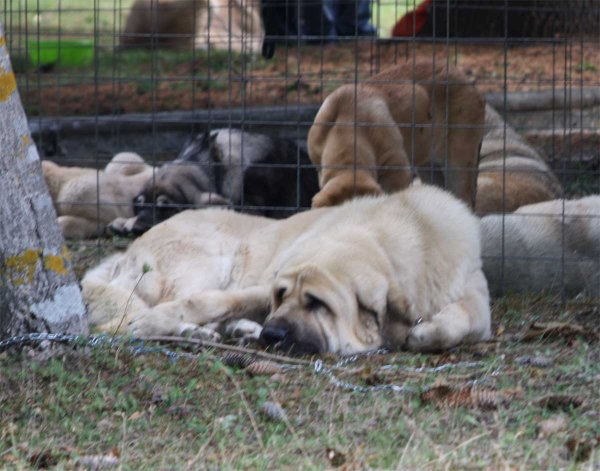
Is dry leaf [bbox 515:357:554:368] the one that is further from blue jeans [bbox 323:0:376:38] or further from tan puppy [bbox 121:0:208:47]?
tan puppy [bbox 121:0:208:47]

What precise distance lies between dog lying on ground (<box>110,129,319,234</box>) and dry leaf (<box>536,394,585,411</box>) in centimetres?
452

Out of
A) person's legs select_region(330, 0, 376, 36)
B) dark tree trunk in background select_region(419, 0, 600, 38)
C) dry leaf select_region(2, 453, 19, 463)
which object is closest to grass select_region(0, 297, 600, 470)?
dry leaf select_region(2, 453, 19, 463)

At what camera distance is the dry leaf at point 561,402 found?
3.31m

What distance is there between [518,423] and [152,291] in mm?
2372

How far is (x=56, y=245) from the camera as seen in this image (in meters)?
3.78

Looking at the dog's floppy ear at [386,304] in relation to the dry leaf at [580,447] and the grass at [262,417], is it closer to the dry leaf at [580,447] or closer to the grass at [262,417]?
the grass at [262,417]

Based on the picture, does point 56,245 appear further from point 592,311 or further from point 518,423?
point 592,311

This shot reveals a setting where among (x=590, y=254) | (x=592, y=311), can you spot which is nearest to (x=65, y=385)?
(x=592, y=311)

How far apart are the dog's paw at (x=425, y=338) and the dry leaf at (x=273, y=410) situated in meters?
1.06

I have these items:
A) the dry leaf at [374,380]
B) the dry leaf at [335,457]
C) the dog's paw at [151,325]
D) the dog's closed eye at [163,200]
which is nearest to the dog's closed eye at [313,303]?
the dry leaf at [374,380]

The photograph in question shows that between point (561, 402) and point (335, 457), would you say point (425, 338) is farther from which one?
point (335, 457)

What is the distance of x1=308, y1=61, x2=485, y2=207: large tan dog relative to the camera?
6.06 metres

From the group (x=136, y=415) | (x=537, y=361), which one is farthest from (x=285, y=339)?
(x=537, y=361)

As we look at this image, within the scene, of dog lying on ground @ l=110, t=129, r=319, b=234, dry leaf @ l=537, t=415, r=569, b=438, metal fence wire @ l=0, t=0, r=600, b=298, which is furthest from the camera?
dog lying on ground @ l=110, t=129, r=319, b=234
